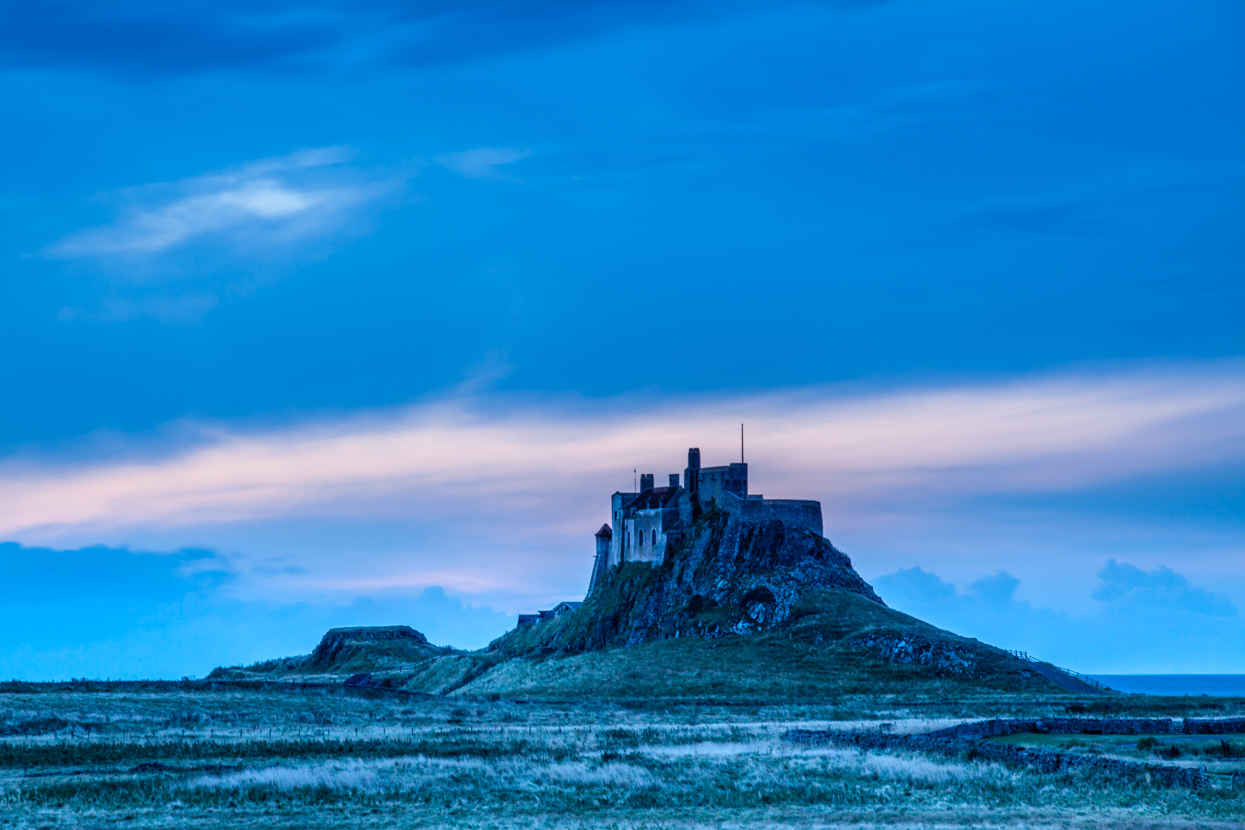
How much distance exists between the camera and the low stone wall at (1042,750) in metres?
38.1

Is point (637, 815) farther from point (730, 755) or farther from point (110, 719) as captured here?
point (110, 719)

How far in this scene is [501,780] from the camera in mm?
39344

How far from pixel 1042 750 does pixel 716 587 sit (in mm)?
83097

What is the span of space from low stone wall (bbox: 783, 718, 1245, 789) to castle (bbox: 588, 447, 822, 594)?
7494cm

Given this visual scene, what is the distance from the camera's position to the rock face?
124688 millimetres

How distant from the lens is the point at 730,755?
4762 centimetres

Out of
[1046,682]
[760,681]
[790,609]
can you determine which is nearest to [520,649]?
[790,609]

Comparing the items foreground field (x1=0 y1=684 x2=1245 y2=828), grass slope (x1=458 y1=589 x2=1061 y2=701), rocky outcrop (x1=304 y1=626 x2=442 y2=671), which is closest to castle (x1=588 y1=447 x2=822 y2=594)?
grass slope (x1=458 y1=589 x2=1061 y2=701)

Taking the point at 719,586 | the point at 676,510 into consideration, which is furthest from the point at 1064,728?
the point at 676,510

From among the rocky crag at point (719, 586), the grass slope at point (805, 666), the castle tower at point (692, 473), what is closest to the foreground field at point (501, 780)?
the grass slope at point (805, 666)

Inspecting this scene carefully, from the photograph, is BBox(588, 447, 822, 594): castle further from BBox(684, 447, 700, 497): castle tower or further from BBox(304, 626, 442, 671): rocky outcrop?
BBox(304, 626, 442, 671): rocky outcrop

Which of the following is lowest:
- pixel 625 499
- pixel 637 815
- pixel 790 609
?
pixel 637 815

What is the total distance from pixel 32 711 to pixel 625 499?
9598 centimetres

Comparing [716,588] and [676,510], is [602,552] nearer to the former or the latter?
[676,510]
